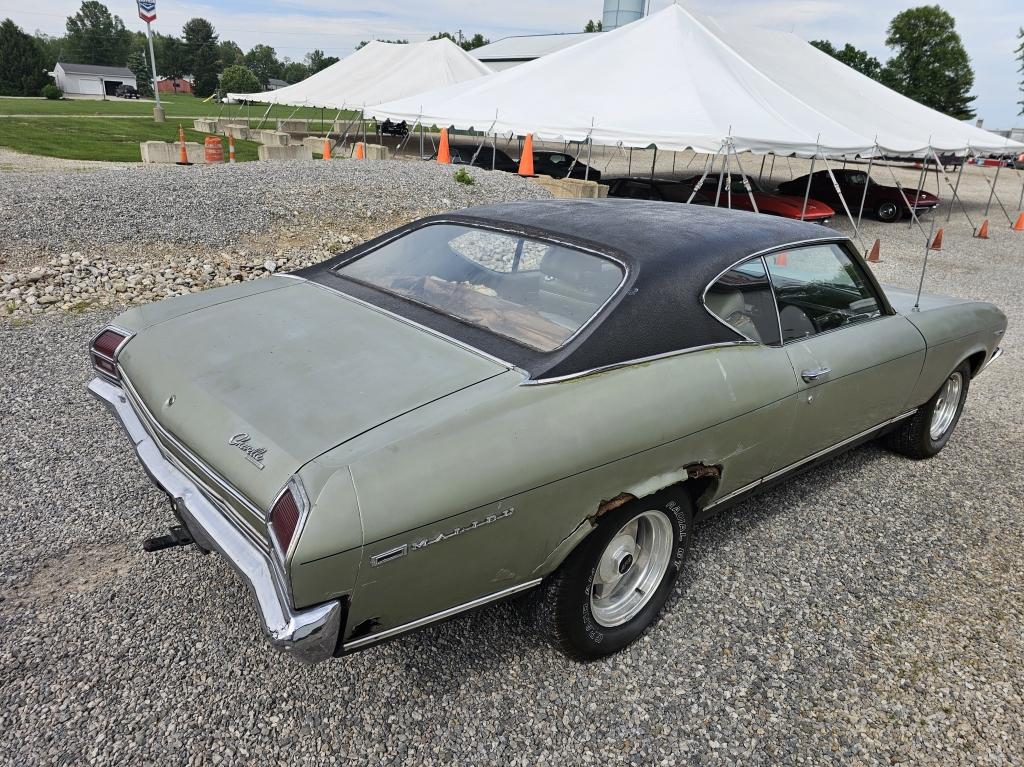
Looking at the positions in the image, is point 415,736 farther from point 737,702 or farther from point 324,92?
point 324,92

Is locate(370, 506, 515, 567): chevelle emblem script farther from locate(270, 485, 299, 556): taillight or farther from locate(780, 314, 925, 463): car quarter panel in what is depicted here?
locate(780, 314, 925, 463): car quarter panel

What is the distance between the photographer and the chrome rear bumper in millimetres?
1774

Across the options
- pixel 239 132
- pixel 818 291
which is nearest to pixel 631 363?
pixel 818 291

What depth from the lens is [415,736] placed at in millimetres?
2223

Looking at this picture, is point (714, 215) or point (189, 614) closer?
point (189, 614)

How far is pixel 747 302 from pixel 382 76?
23.9 metres

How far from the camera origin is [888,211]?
17125 millimetres

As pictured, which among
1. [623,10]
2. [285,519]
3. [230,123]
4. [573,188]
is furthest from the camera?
[230,123]

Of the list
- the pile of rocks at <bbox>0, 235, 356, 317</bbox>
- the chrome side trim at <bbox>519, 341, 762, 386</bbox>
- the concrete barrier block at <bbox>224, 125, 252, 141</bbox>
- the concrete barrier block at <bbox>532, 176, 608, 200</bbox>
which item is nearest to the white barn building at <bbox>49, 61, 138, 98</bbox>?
the concrete barrier block at <bbox>224, 125, 252, 141</bbox>

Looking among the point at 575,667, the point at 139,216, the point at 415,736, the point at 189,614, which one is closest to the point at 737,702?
the point at 575,667

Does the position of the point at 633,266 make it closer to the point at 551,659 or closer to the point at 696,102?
the point at 551,659

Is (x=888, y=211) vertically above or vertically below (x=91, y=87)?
below

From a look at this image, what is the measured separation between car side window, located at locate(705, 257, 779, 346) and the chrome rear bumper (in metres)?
1.83

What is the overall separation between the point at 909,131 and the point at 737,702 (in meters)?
16.7
